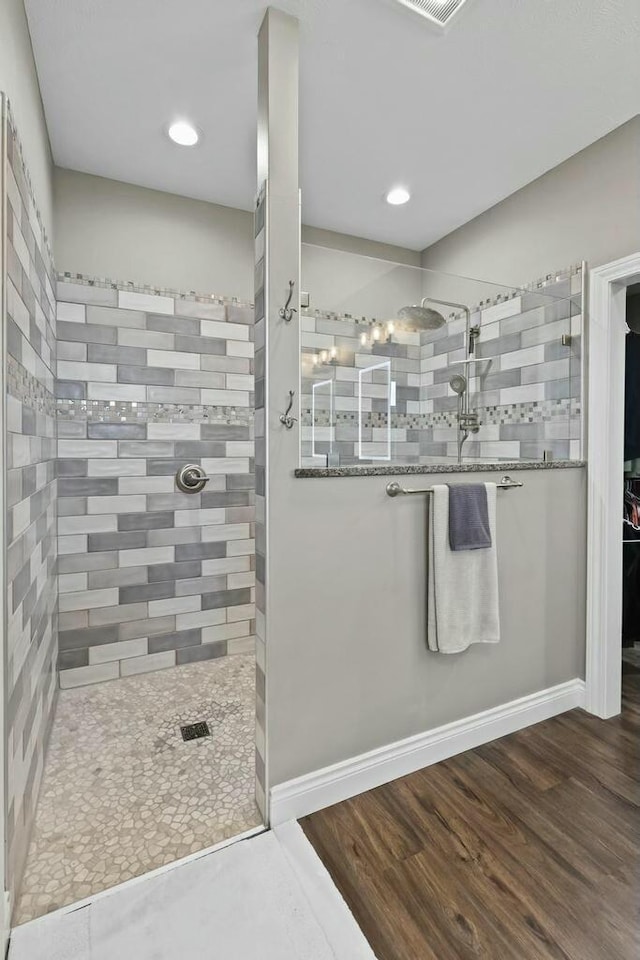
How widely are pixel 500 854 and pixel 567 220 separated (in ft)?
8.74

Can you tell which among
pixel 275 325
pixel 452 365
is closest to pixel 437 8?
pixel 275 325

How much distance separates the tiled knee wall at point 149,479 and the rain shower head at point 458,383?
1.20 metres

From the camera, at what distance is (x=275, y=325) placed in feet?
4.93

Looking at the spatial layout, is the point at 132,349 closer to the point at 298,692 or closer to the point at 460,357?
the point at 460,357

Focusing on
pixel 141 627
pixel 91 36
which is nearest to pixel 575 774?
pixel 141 627

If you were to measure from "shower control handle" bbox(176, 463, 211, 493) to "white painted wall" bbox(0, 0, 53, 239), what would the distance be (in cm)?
130

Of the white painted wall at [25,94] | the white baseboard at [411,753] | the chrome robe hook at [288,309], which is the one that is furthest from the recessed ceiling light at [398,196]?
the white baseboard at [411,753]

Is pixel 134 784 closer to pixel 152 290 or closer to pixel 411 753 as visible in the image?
pixel 411 753

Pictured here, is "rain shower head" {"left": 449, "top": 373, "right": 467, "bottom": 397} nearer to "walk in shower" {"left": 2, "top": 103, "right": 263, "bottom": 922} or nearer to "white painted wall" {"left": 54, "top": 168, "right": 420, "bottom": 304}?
"white painted wall" {"left": 54, "top": 168, "right": 420, "bottom": 304}

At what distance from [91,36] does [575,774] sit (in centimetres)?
327

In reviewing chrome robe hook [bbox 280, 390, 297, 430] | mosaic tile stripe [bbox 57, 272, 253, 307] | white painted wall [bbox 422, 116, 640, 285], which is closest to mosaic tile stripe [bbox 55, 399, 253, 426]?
mosaic tile stripe [bbox 57, 272, 253, 307]

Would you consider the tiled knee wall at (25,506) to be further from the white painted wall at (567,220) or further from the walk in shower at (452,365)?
the white painted wall at (567,220)

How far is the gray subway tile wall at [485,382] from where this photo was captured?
216 centimetres

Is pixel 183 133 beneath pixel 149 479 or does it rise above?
above
